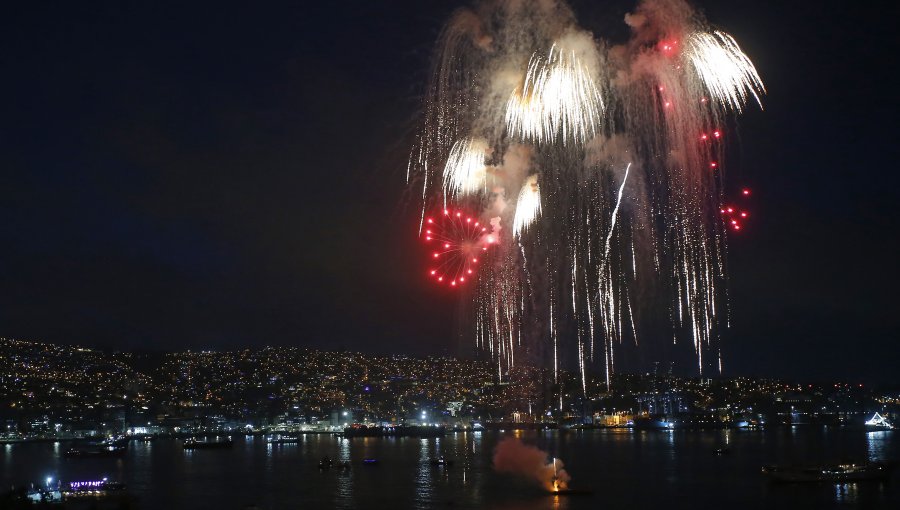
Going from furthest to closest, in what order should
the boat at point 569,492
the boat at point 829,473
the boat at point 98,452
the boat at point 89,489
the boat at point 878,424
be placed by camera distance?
the boat at point 878,424
the boat at point 98,452
the boat at point 829,473
the boat at point 569,492
the boat at point 89,489

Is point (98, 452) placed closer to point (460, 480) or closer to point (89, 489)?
point (89, 489)

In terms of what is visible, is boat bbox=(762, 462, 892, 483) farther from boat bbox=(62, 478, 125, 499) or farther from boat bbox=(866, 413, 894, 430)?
boat bbox=(866, 413, 894, 430)

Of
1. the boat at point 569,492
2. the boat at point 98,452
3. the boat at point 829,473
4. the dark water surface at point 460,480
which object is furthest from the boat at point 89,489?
the boat at point 98,452

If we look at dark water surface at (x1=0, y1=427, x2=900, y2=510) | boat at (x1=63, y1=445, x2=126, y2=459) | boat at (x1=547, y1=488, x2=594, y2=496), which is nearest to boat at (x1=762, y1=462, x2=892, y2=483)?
dark water surface at (x1=0, y1=427, x2=900, y2=510)

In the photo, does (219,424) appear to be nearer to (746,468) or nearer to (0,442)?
(0,442)

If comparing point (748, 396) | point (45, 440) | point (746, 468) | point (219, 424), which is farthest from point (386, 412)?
point (746, 468)

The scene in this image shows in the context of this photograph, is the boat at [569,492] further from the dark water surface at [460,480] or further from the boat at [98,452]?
the boat at [98,452]

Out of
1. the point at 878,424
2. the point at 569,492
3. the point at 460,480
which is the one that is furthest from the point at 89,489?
the point at 878,424

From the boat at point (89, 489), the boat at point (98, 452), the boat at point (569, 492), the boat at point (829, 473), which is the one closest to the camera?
the boat at point (89, 489)
